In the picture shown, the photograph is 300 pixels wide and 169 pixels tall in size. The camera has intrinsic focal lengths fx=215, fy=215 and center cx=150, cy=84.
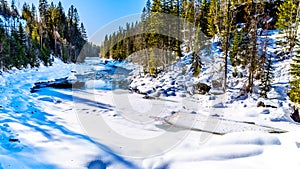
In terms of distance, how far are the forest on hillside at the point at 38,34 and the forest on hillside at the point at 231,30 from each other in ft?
55.4

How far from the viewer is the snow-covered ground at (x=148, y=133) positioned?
514cm

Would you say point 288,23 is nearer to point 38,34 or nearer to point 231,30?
point 231,30

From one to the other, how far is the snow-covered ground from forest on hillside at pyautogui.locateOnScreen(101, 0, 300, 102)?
4.58 meters

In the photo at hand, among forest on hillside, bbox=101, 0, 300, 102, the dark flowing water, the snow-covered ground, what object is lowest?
the snow-covered ground

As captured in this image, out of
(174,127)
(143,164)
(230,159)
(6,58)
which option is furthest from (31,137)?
(6,58)

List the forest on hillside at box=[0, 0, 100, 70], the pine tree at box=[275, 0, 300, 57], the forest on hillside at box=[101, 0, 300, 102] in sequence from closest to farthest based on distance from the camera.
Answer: the forest on hillside at box=[101, 0, 300, 102] < the pine tree at box=[275, 0, 300, 57] < the forest on hillside at box=[0, 0, 100, 70]

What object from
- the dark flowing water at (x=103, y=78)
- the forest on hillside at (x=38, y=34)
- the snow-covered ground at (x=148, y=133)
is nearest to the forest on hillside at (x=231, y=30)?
the dark flowing water at (x=103, y=78)

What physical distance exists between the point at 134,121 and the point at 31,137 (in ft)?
12.8

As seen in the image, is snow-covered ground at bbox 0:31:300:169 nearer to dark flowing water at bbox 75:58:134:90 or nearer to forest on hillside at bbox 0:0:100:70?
dark flowing water at bbox 75:58:134:90

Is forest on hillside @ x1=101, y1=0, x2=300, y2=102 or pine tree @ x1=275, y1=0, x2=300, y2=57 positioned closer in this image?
forest on hillside @ x1=101, y1=0, x2=300, y2=102

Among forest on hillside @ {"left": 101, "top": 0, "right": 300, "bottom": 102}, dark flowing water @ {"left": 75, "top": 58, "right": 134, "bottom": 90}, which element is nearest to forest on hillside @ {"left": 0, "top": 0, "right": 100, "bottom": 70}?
dark flowing water @ {"left": 75, "top": 58, "right": 134, "bottom": 90}

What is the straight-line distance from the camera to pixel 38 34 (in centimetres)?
4912

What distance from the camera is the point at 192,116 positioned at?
9.66 metres

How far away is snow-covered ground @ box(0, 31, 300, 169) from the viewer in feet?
16.9
